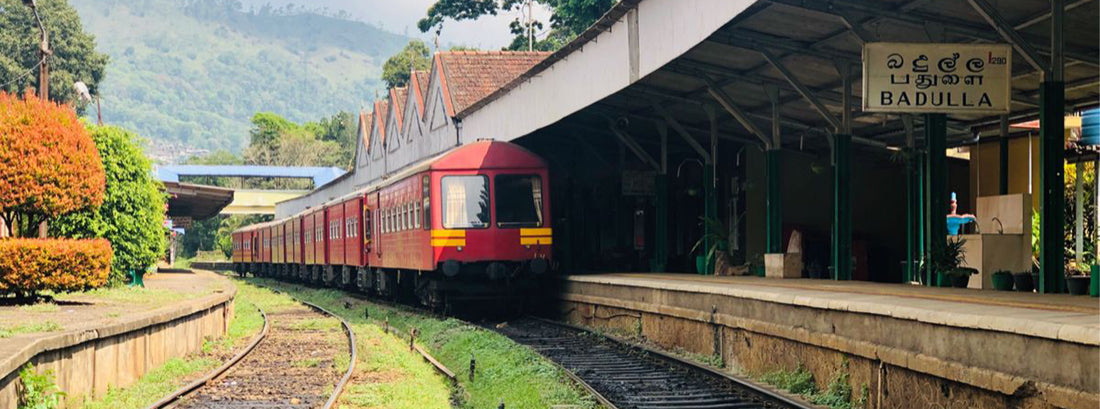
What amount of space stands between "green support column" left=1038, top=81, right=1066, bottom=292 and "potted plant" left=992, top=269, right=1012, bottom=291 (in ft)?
6.17

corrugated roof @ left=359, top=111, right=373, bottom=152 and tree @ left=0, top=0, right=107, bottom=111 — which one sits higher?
tree @ left=0, top=0, right=107, bottom=111

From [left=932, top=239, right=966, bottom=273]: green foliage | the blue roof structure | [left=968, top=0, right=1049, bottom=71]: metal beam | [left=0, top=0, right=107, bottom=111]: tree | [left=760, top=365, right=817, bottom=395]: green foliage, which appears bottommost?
[left=760, top=365, right=817, bottom=395]: green foliage

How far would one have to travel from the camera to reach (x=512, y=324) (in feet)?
69.0

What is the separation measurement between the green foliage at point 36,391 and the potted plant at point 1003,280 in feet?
32.7

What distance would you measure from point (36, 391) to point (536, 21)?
51.2 m

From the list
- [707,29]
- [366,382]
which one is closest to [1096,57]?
[707,29]

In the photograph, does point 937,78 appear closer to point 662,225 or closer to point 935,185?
point 935,185

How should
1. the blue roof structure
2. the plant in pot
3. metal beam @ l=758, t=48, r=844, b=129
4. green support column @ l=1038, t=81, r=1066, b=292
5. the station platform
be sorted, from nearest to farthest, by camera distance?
the station platform, green support column @ l=1038, t=81, r=1066, b=292, metal beam @ l=758, t=48, r=844, b=129, the plant in pot, the blue roof structure

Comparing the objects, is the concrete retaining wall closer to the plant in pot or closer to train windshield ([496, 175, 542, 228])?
train windshield ([496, 175, 542, 228])

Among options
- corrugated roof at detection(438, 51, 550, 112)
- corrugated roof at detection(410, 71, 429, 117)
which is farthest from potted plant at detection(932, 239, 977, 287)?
corrugated roof at detection(410, 71, 429, 117)

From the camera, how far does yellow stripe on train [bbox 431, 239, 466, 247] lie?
67.6 feet

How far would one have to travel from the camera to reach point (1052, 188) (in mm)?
12000

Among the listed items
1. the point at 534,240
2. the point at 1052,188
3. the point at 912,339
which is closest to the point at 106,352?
the point at 912,339

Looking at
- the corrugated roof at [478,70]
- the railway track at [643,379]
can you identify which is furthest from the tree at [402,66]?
the railway track at [643,379]
